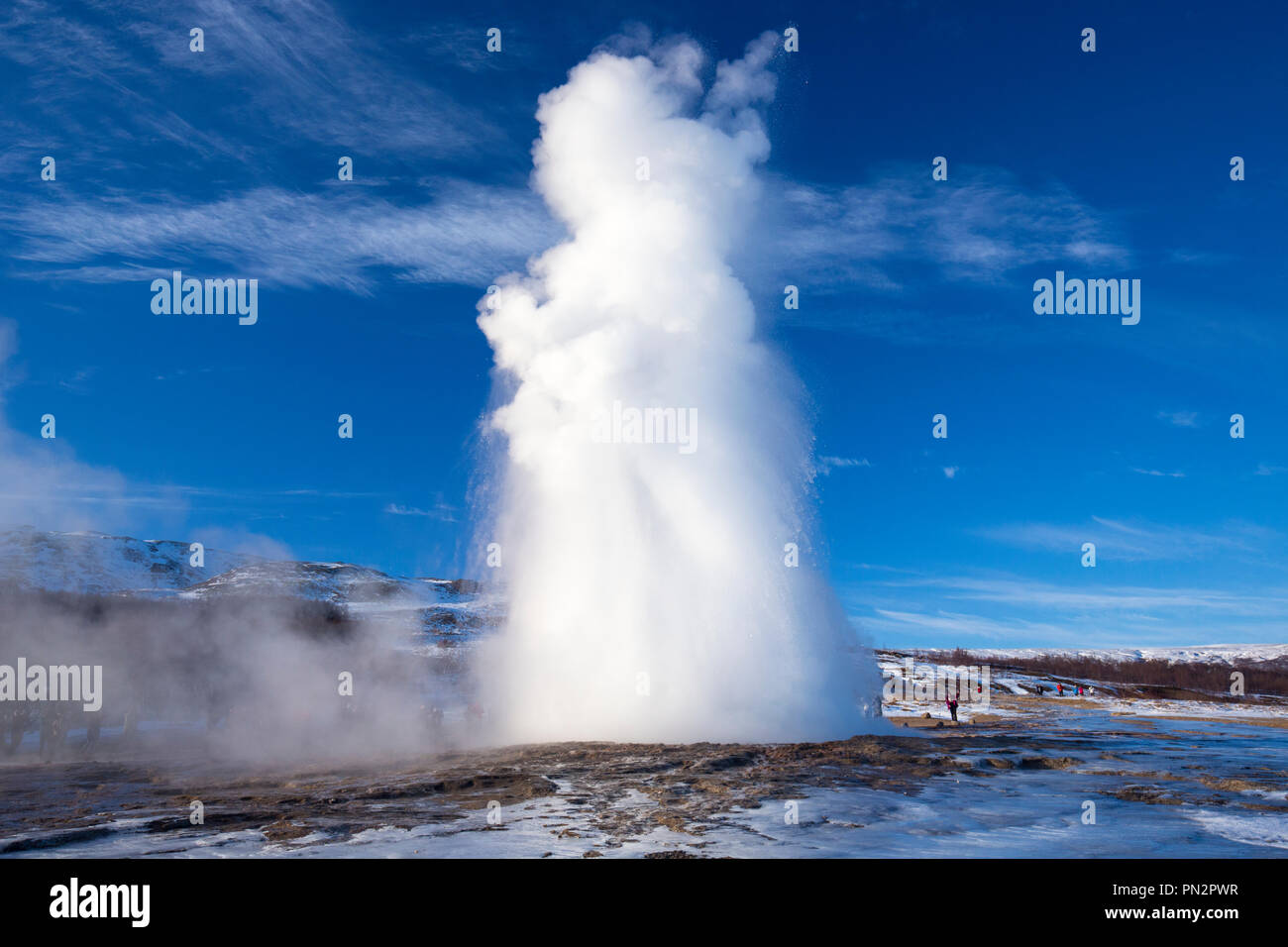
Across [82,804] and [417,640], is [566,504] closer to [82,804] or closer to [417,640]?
[82,804]

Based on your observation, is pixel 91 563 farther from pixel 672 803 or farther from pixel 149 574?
pixel 672 803

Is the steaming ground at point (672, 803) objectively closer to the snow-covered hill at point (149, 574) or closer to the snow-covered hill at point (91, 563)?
the snow-covered hill at point (149, 574)

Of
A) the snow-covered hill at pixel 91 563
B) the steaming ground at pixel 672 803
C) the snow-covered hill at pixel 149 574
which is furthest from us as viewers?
the snow-covered hill at pixel 91 563

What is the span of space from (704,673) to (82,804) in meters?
14.5

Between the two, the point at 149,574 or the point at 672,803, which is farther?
→ the point at 149,574

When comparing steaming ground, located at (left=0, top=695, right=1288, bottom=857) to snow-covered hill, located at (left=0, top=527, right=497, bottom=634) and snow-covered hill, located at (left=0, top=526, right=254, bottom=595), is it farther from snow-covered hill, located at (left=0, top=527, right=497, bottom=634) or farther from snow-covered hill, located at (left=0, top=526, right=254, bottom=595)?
snow-covered hill, located at (left=0, top=526, right=254, bottom=595)

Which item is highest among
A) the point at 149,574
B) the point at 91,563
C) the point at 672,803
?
the point at 672,803

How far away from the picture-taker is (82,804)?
12.5 metres

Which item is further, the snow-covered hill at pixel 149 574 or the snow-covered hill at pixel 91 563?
the snow-covered hill at pixel 91 563

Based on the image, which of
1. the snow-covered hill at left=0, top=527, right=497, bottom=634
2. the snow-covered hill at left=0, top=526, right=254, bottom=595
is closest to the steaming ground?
the snow-covered hill at left=0, top=527, right=497, bottom=634

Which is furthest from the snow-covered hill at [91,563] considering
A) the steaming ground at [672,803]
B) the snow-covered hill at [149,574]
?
the steaming ground at [672,803]

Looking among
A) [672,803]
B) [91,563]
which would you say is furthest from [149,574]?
[672,803]
